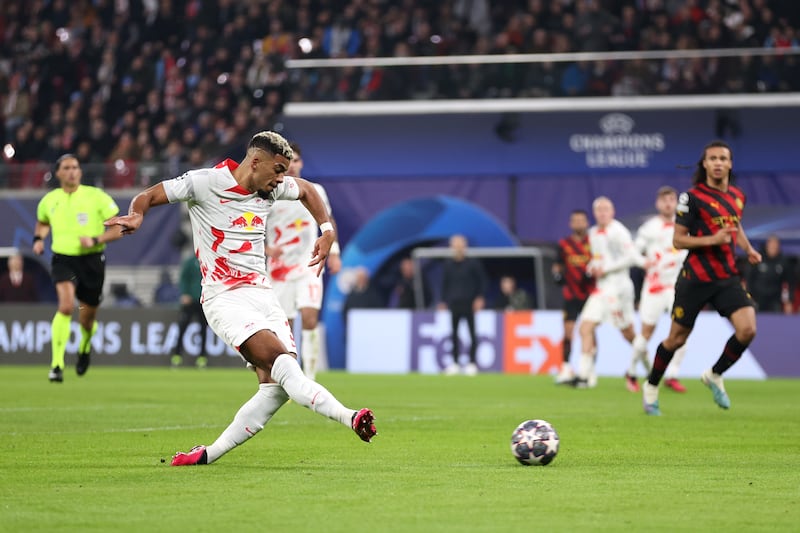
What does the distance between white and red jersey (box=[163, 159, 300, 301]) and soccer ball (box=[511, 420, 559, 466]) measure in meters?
1.79

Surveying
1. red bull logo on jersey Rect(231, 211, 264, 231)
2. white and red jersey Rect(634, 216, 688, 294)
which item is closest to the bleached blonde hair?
red bull logo on jersey Rect(231, 211, 264, 231)

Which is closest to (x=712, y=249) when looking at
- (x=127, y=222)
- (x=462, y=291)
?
(x=127, y=222)

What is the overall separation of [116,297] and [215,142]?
3.94 m

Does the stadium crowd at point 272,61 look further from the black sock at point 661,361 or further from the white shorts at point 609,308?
the black sock at point 661,361

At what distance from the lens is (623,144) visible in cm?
2677

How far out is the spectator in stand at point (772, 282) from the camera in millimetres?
23375

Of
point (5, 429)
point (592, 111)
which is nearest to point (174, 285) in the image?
point (592, 111)

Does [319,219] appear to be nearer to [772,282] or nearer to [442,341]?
[442,341]

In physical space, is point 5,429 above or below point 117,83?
below

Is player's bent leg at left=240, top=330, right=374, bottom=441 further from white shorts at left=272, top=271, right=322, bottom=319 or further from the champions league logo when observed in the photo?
the champions league logo

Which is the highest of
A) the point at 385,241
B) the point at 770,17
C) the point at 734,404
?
the point at 770,17

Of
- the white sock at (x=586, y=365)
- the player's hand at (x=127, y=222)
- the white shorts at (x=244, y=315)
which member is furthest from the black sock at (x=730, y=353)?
the player's hand at (x=127, y=222)

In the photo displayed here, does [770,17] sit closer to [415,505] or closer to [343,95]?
[343,95]

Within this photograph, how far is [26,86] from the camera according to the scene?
32.0 meters
